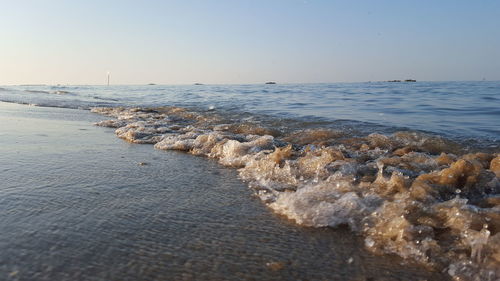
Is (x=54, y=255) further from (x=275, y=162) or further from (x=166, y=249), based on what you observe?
(x=275, y=162)

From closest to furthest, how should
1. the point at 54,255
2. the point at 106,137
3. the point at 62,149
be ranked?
the point at 54,255
the point at 62,149
the point at 106,137

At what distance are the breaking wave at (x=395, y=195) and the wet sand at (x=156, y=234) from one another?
184 millimetres

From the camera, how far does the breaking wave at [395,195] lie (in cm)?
255

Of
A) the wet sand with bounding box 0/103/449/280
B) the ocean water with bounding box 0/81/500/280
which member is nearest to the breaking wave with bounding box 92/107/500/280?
the ocean water with bounding box 0/81/500/280

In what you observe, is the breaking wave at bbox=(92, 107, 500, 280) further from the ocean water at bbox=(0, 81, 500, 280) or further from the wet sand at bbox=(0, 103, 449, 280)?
the wet sand at bbox=(0, 103, 449, 280)

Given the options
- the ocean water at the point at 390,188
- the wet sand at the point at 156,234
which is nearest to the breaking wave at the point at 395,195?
the ocean water at the point at 390,188

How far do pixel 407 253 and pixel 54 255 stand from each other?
2.27 meters

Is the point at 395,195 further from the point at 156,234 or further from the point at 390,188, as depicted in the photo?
the point at 156,234

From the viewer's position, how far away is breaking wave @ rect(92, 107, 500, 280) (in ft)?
8.36

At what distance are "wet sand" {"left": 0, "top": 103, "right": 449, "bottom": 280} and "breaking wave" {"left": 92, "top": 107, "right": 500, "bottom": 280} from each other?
0.60 feet

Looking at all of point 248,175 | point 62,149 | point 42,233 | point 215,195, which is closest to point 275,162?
point 248,175

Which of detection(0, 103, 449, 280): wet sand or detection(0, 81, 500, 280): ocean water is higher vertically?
detection(0, 81, 500, 280): ocean water

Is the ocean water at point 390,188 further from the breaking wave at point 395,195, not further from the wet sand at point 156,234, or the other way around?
the wet sand at point 156,234

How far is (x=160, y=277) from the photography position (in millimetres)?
2213
